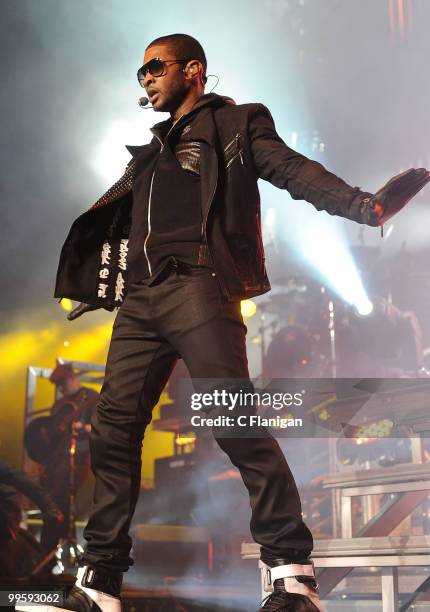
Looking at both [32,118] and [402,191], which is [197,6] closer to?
[32,118]

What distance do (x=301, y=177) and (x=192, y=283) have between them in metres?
0.43

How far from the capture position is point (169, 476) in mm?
7738

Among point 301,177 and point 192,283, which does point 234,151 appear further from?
point 192,283

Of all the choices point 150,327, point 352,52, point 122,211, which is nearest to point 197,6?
point 352,52

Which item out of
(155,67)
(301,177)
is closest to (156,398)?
(301,177)

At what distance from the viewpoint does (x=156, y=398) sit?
219 cm

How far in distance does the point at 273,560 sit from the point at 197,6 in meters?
5.51

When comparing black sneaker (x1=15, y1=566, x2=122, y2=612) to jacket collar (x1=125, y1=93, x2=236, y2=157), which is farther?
jacket collar (x1=125, y1=93, x2=236, y2=157)

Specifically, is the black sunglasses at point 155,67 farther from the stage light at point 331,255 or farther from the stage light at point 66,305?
the stage light at point 331,255

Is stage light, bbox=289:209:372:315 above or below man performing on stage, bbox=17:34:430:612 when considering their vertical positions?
above

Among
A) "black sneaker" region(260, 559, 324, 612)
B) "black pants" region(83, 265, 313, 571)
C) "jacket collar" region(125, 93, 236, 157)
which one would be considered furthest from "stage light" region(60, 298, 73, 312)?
"black sneaker" region(260, 559, 324, 612)

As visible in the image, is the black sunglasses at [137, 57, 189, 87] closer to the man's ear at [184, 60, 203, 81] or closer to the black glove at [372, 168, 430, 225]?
the man's ear at [184, 60, 203, 81]

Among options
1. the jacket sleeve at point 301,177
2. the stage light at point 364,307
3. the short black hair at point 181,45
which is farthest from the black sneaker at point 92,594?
the stage light at point 364,307

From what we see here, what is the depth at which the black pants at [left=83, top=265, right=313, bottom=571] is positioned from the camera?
6.27 ft
